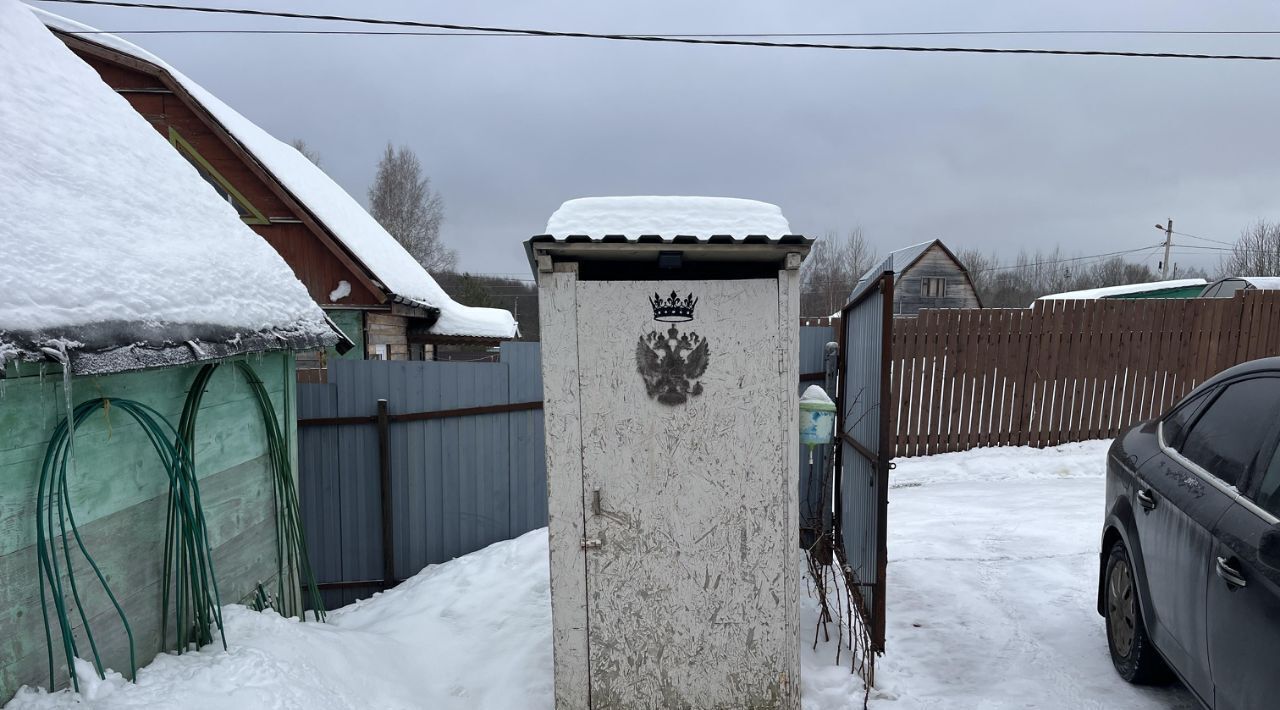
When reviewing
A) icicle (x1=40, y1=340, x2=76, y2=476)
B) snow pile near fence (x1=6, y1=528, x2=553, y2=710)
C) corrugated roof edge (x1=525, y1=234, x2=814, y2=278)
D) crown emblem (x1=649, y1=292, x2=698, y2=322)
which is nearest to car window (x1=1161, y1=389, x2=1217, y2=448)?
corrugated roof edge (x1=525, y1=234, x2=814, y2=278)

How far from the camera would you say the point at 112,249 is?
2.88 m

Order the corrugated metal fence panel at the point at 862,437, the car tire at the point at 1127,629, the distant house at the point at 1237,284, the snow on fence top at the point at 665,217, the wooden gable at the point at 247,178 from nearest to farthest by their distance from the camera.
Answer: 1. the snow on fence top at the point at 665,217
2. the car tire at the point at 1127,629
3. the corrugated metal fence panel at the point at 862,437
4. the wooden gable at the point at 247,178
5. the distant house at the point at 1237,284

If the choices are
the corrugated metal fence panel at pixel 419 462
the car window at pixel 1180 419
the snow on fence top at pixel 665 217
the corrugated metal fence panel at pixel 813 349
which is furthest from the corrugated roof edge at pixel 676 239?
the corrugated metal fence panel at pixel 813 349

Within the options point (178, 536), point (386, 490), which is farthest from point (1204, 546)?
point (386, 490)

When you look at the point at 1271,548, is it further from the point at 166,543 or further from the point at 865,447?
the point at 166,543

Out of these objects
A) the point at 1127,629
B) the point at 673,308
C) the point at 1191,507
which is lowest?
the point at 1127,629

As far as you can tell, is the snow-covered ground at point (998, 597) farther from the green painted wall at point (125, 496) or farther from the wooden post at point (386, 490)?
the wooden post at point (386, 490)

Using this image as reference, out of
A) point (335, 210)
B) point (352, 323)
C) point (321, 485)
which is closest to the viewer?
point (321, 485)

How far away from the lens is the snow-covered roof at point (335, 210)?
8.60 metres

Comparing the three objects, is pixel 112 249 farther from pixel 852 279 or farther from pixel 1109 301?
pixel 852 279

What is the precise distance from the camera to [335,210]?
35.9 ft

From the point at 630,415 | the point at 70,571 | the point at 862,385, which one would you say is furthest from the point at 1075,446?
the point at 70,571

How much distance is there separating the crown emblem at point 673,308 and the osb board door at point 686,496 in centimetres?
3

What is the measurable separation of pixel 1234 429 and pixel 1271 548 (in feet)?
3.36
